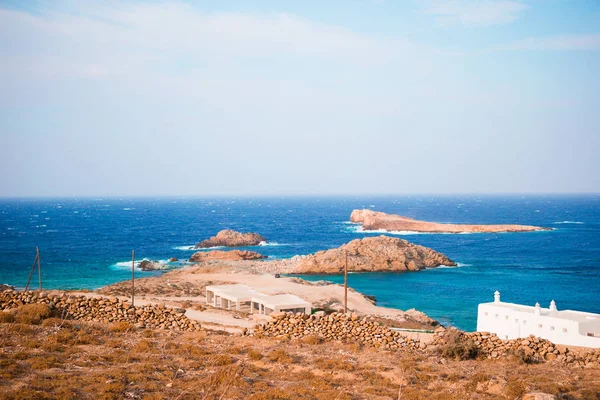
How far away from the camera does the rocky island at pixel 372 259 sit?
2694 inches

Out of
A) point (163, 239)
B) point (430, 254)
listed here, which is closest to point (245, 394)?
point (430, 254)

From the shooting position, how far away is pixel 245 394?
12.8 m

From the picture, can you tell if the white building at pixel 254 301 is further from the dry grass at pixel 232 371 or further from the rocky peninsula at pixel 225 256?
the rocky peninsula at pixel 225 256

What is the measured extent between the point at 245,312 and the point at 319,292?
14.9m

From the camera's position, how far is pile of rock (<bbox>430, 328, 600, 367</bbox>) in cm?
1962

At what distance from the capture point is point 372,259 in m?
70.8

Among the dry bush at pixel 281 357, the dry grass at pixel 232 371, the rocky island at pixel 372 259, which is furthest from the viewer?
the rocky island at pixel 372 259

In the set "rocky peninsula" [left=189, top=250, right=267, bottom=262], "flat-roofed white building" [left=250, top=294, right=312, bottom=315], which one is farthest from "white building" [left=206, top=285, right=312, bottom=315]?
"rocky peninsula" [left=189, top=250, right=267, bottom=262]

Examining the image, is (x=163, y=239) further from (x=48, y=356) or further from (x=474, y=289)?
(x=48, y=356)

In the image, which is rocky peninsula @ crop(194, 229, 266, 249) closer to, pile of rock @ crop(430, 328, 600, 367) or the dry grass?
the dry grass

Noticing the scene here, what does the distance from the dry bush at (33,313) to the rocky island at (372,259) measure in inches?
1893

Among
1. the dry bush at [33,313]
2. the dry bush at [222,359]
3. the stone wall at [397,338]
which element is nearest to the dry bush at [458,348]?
the stone wall at [397,338]

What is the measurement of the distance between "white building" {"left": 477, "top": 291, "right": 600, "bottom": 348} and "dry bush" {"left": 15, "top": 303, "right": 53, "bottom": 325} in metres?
22.1

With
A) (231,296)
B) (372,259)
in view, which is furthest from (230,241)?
(231,296)
